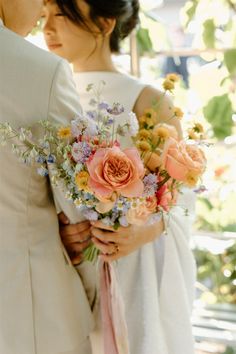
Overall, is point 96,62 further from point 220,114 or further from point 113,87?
point 220,114

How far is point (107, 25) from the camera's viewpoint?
5.35 feet

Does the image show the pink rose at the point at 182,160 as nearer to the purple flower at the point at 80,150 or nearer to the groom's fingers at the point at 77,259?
the purple flower at the point at 80,150

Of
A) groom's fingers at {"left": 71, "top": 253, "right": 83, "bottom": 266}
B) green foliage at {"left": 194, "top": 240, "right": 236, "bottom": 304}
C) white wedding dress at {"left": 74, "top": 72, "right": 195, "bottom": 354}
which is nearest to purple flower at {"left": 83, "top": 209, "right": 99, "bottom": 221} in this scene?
groom's fingers at {"left": 71, "top": 253, "right": 83, "bottom": 266}

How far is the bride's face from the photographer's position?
5.23 feet

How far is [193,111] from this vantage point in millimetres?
2533

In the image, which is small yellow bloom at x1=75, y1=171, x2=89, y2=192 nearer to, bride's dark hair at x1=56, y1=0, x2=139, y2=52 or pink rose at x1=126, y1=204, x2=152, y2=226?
pink rose at x1=126, y1=204, x2=152, y2=226

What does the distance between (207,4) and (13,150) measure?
1413mm

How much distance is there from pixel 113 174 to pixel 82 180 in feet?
0.20

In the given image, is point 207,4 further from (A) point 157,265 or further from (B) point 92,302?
(B) point 92,302

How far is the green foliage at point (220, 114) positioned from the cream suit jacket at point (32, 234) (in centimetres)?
119

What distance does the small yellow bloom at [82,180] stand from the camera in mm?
1081

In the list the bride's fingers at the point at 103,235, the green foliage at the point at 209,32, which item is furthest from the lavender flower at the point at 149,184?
the green foliage at the point at 209,32

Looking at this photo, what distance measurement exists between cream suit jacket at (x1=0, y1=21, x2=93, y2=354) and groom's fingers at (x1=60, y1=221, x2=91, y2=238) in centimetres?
5

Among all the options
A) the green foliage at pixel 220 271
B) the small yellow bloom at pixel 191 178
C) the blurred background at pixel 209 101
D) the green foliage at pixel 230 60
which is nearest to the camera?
the small yellow bloom at pixel 191 178
